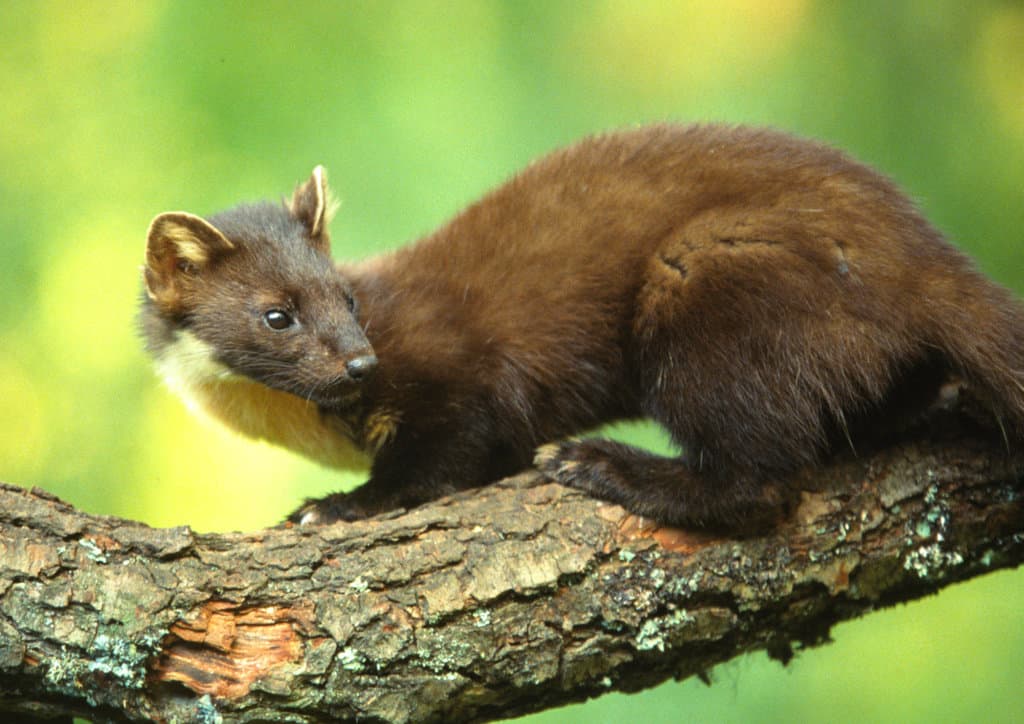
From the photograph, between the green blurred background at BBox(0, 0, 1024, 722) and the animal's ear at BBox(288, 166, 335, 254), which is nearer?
the animal's ear at BBox(288, 166, 335, 254)

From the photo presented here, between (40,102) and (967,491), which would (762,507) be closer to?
(967,491)

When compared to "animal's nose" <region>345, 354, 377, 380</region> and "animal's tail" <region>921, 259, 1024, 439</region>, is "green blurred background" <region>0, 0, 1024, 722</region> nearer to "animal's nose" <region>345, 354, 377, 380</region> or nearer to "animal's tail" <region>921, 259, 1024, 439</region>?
"animal's nose" <region>345, 354, 377, 380</region>

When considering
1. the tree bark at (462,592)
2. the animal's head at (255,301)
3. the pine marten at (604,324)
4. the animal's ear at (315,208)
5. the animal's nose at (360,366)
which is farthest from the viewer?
the animal's ear at (315,208)

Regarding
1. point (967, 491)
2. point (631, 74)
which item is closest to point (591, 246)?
point (967, 491)

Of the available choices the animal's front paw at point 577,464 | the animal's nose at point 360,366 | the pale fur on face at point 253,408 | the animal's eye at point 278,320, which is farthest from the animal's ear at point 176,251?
the animal's front paw at point 577,464

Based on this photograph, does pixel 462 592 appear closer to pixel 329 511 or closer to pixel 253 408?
pixel 329 511

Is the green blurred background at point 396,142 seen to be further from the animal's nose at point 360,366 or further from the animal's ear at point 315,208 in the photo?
the animal's nose at point 360,366

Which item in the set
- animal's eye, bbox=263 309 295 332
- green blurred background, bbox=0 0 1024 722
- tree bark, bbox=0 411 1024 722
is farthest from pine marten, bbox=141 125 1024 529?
green blurred background, bbox=0 0 1024 722
